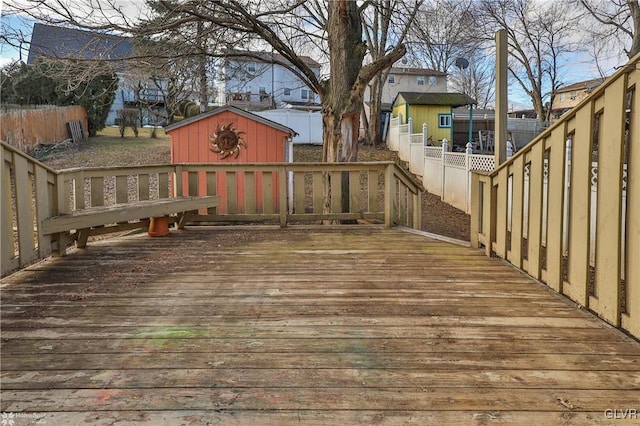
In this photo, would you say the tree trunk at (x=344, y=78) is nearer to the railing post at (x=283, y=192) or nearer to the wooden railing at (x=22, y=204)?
the railing post at (x=283, y=192)

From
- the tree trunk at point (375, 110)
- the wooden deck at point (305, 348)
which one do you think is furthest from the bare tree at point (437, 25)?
the tree trunk at point (375, 110)

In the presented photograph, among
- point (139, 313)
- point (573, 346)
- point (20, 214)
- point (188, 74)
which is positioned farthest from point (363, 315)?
point (188, 74)

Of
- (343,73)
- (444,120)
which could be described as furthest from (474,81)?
(343,73)

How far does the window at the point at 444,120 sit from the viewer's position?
73.2 ft

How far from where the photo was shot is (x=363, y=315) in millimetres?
2857

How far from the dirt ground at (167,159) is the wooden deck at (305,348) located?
264 inches

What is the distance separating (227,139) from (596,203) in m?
6.80

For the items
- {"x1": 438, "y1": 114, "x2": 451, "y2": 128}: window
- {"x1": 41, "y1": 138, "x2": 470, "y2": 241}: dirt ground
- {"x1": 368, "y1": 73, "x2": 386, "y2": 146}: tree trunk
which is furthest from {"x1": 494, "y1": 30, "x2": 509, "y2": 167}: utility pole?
{"x1": 438, "y1": 114, "x2": 451, "y2": 128}: window

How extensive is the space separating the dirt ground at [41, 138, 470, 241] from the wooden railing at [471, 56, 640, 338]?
245 inches

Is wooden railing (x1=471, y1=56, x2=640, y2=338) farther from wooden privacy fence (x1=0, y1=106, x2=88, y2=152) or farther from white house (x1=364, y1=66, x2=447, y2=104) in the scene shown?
white house (x1=364, y1=66, x2=447, y2=104)

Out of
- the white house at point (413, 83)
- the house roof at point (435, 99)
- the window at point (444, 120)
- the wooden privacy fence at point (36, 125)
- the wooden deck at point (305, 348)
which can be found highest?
the white house at point (413, 83)

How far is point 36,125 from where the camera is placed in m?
15.8

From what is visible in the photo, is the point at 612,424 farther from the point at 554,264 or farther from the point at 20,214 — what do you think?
the point at 20,214

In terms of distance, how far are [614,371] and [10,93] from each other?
20.8 m
